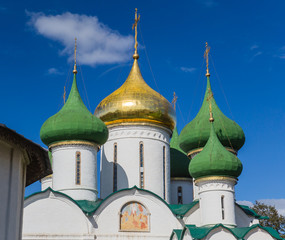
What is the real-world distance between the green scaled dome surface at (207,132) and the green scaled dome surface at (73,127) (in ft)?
11.2

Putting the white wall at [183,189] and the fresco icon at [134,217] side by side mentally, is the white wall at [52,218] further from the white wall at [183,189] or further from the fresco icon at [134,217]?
the white wall at [183,189]

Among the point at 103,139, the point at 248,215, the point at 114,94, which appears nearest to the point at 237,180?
the point at 248,215

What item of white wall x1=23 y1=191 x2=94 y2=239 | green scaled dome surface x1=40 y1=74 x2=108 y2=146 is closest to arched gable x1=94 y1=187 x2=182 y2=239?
A: white wall x1=23 y1=191 x2=94 y2=239

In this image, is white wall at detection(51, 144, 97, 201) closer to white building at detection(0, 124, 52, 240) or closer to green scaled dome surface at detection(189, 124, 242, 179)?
green scaled dome surface at detection(189, 124, 242, 179)

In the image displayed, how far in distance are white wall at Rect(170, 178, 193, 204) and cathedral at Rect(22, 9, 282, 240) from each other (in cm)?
4

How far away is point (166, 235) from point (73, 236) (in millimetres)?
2744

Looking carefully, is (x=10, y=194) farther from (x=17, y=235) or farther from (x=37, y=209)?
(x=37, y=209)

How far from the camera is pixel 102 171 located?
18.6 metres

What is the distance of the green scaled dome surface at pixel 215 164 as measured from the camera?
53.1ft

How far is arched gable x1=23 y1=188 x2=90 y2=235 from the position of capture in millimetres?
15656

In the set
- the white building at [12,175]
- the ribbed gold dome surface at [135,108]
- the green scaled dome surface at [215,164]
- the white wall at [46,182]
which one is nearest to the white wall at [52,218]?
the green scaled dome surface at [215,164]

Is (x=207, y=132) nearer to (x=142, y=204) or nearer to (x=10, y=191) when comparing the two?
(x=142, y=204)

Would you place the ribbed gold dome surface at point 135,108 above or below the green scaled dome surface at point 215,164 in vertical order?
above

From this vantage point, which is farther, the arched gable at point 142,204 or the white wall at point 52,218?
the arched gable at point 142,204
